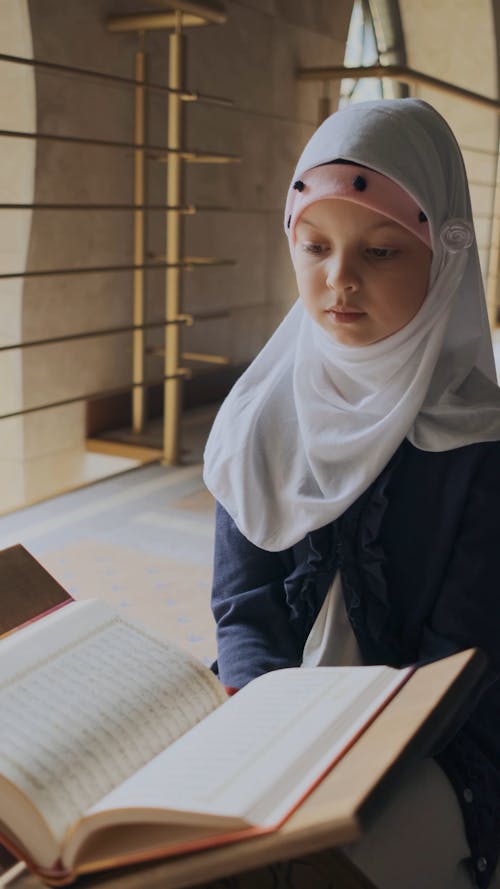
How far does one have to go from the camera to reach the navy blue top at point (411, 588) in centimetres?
110

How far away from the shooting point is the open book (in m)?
0.70

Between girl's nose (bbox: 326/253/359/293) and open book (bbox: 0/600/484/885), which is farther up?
girl's nose (bbox: 326/253/359/293)

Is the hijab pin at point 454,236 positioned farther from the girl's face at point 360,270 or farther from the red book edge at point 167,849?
the red book edge at point 167,849

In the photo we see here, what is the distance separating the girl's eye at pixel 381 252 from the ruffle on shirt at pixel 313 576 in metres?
0.33

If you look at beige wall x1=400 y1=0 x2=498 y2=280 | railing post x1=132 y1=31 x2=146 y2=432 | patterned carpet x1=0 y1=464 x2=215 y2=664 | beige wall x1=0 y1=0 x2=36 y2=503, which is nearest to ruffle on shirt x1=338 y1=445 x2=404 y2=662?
patterned carpet x1=0 y1=464 x2=215 y2=664

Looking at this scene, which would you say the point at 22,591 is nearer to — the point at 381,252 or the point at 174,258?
the point at 381,252

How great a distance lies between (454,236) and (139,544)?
170cm

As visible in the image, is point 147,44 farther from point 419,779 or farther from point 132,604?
point 419,779

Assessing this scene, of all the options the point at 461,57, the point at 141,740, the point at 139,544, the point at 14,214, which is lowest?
the point at 139,544

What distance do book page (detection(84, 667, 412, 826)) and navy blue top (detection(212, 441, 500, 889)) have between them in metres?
0.23

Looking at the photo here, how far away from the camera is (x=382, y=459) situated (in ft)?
3.79

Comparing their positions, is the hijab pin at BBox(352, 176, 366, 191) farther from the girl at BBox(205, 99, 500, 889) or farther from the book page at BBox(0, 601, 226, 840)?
the book page at BBox(0, 601, 226, 840)

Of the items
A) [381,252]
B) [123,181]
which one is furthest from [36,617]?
[123,181]

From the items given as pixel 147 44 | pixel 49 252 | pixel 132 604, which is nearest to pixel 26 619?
pixel 132 604
